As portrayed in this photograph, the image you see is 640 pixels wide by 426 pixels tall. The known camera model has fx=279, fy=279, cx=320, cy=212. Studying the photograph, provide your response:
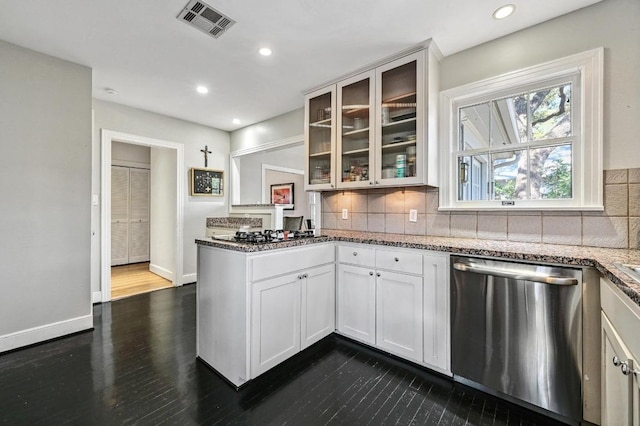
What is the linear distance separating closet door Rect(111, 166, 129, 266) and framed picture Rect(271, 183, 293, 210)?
294 centimetres

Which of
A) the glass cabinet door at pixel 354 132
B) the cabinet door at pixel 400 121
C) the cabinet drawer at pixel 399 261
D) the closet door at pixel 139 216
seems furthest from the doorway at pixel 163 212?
the cabinet drawer at pixel 399 261

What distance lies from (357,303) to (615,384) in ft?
4.89

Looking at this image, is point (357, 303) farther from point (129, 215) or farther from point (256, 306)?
point (129, 215)

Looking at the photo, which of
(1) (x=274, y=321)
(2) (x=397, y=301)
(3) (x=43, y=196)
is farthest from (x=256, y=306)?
(3) (x=43, y=196)

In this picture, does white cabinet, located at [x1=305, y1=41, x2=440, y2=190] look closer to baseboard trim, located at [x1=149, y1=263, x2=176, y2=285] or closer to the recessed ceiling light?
Answer: the recessed ceiling light

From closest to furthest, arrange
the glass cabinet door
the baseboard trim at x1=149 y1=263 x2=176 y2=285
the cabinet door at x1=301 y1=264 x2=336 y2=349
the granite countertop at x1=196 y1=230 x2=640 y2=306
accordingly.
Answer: the granite countertop at x1=196 y1=230 x2=640 y2=306 → the cabinet door at x1=301 y1=264 x2=336 y2=349 → the glass cabinet door → the baseboard trim at x1=149 y1=263 x2=176 y2=285

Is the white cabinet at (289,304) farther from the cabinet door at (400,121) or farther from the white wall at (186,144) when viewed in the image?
the white wall at (186,144)

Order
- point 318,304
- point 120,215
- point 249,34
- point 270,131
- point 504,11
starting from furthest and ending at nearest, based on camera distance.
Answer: point 120,215 < point 270,131 < point 318,304 < point 249,34 < point 504,11

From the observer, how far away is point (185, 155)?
13.9 ft

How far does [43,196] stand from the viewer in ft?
8.06

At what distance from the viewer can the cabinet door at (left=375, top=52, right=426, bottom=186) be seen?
7.55 ft

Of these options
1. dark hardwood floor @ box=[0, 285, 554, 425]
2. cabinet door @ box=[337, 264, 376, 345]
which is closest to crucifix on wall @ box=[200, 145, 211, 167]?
dark hardwood floor @ box=[0, 285, 554, 425]

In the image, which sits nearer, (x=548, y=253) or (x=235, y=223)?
(x=548, y=253)

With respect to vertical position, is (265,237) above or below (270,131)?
below
